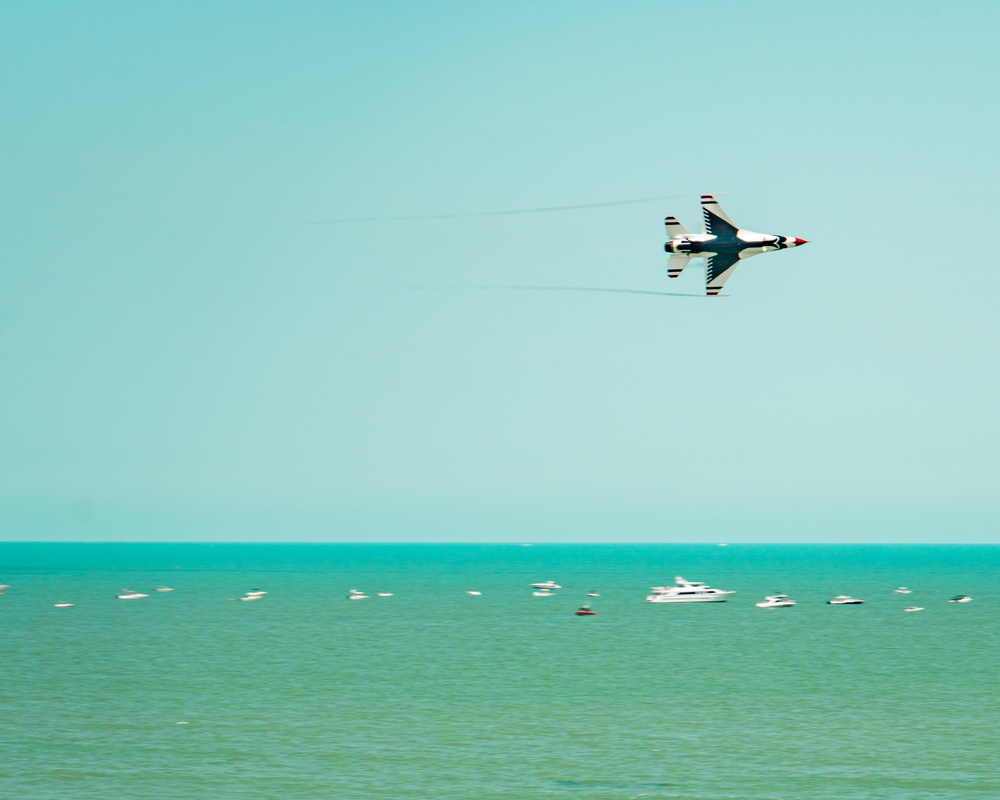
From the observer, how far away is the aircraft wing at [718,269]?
38.0 metres

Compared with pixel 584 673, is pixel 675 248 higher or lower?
higher

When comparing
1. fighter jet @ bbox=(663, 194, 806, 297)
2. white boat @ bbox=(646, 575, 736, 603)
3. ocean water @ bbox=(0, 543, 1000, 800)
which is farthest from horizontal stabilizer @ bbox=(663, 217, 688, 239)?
white boat @ bbox=(646, 575, 736, 603)

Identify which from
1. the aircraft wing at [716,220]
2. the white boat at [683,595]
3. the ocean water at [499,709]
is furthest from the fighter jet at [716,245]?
the white boat at [683,595]

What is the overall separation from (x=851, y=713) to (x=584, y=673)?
2194 cm

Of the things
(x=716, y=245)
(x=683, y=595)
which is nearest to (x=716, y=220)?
(x=716, y=245)

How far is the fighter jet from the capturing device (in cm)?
3769

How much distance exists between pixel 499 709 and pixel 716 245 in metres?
39.0

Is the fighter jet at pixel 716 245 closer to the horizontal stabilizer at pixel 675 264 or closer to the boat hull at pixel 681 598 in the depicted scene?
the horizontal stabilizer at pixel 675 264

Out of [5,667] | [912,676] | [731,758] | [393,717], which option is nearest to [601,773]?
[731,758]

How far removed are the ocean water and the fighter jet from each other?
22.4 metres

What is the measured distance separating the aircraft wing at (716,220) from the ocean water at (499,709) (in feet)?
77.5

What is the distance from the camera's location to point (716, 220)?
124 feet

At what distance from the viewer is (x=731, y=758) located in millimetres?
54969

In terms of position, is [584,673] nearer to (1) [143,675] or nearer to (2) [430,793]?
(1) [143,675]
